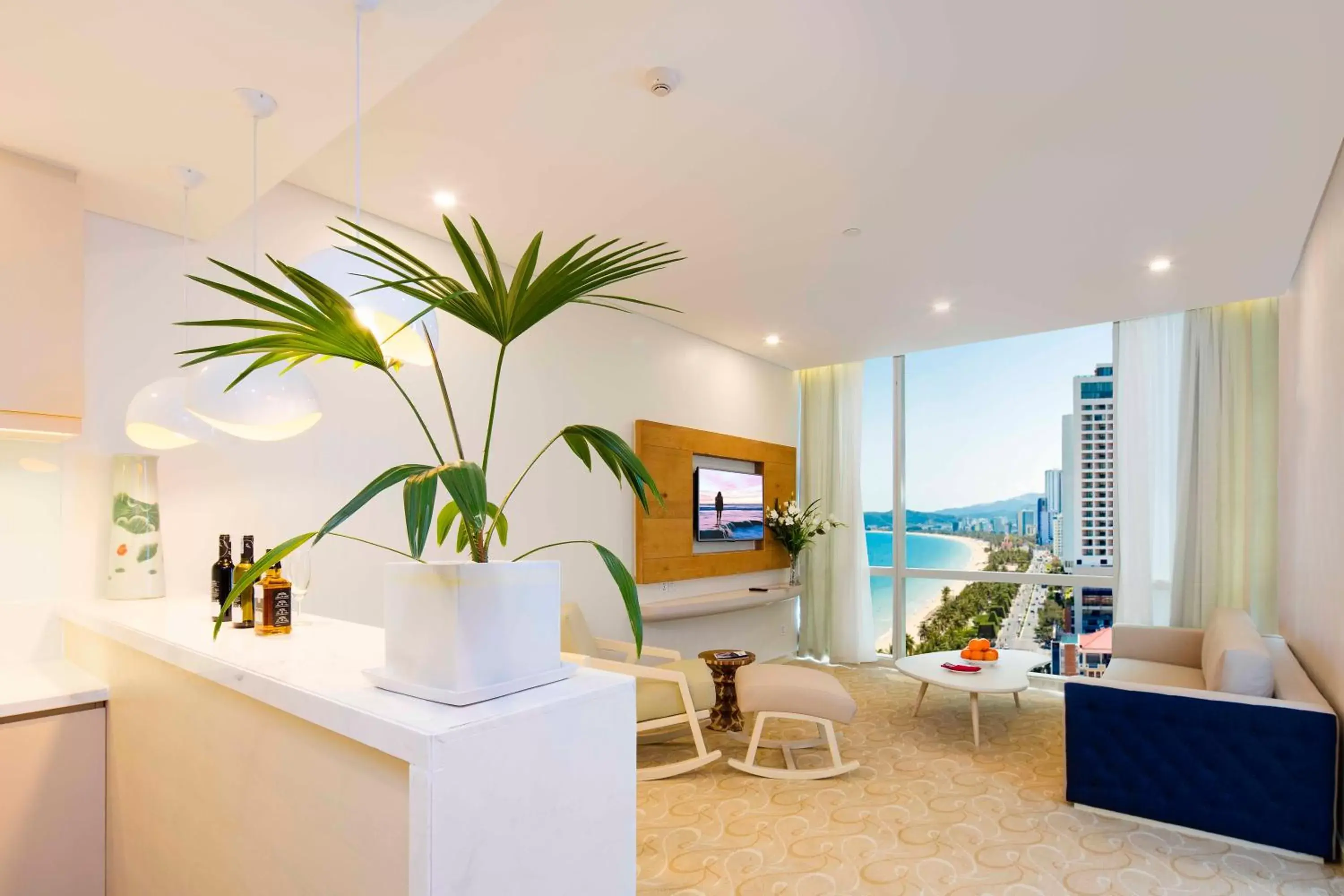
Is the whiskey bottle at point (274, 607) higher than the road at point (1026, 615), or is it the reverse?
the whiskey bottle at point (274, 607)

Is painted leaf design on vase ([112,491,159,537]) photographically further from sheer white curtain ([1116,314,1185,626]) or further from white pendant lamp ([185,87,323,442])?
sheer white curtain ([1116,314,1185,626])

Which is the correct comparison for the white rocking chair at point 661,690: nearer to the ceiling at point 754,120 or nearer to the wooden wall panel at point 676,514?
the wooden wall panel at point 676,514

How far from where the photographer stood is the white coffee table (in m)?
4.08

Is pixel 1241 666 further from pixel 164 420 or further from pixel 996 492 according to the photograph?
pixel 164 420

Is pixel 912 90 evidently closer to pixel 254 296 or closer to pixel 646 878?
pixel 254 296

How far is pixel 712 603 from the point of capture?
520cm

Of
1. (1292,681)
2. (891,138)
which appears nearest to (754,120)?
(891,138)

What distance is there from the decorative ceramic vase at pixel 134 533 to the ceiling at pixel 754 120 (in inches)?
35.4

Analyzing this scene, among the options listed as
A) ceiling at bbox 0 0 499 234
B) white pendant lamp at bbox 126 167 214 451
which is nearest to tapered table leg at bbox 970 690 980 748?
white pendant lamp at bbox 126 167 214 451

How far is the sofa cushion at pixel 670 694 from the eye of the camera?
3617 millimetres

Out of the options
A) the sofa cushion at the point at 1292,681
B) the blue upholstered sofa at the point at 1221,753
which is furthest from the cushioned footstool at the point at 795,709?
the sofa cushion at the point at 1292,681

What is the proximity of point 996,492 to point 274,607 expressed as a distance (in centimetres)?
548

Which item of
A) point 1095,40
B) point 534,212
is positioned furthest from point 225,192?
point 1095,40

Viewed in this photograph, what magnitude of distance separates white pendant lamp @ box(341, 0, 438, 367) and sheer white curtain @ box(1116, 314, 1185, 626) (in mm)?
5174
